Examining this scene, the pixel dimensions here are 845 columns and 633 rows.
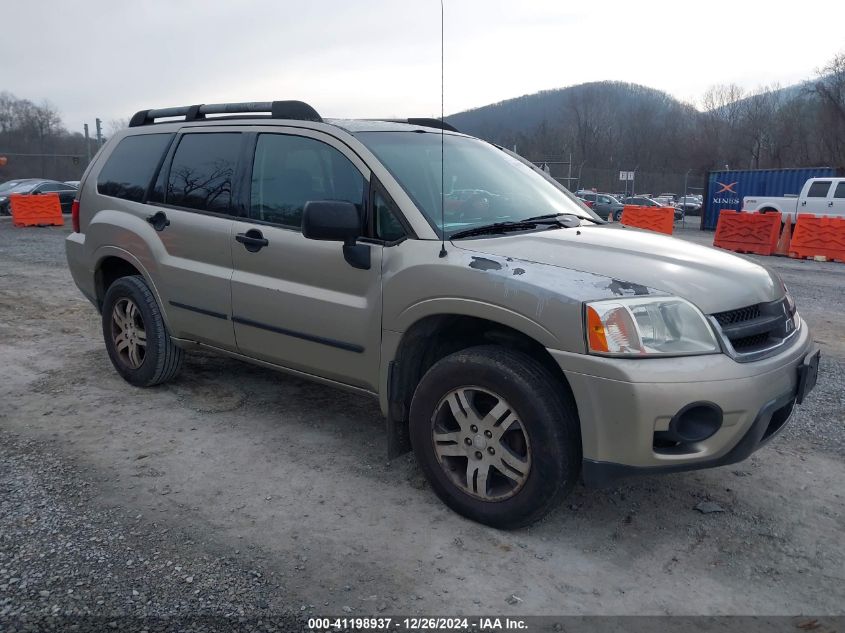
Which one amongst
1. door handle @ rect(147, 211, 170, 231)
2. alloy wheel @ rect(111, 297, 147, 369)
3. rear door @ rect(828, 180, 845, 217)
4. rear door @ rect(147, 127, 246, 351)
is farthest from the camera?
rear door @ rect(828, 180, 845, 217)

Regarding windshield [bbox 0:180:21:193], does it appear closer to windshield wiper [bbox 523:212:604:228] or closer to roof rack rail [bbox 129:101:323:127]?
roof rack rail [bbox 129:101:323:127]

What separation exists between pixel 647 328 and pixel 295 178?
2.15 metres

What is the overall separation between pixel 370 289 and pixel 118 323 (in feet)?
8.04

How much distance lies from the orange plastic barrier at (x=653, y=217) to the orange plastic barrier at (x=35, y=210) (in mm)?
16645

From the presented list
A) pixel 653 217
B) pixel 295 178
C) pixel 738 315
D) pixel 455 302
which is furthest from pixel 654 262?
pixel 653 217

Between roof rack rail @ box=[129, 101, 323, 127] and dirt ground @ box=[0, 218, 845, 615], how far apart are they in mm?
1868

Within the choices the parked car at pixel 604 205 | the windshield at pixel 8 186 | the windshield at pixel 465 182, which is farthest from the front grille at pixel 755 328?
the parked car at pixel 604 205

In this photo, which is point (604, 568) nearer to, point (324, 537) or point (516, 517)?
point (516, 517)

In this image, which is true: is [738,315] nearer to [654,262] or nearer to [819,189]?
[654,262]

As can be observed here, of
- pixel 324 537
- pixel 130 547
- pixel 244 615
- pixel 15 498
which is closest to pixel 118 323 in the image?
pixel 15 498

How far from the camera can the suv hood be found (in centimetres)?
289

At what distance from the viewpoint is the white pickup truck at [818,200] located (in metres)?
18.5

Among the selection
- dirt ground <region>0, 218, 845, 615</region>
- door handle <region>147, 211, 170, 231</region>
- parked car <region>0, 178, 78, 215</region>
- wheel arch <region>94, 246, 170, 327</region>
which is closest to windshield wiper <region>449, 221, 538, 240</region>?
dirt ground <region>0, 218, 845, 615</region>

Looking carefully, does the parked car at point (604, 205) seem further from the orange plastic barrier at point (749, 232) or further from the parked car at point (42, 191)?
the parked car at point (42, 191)
